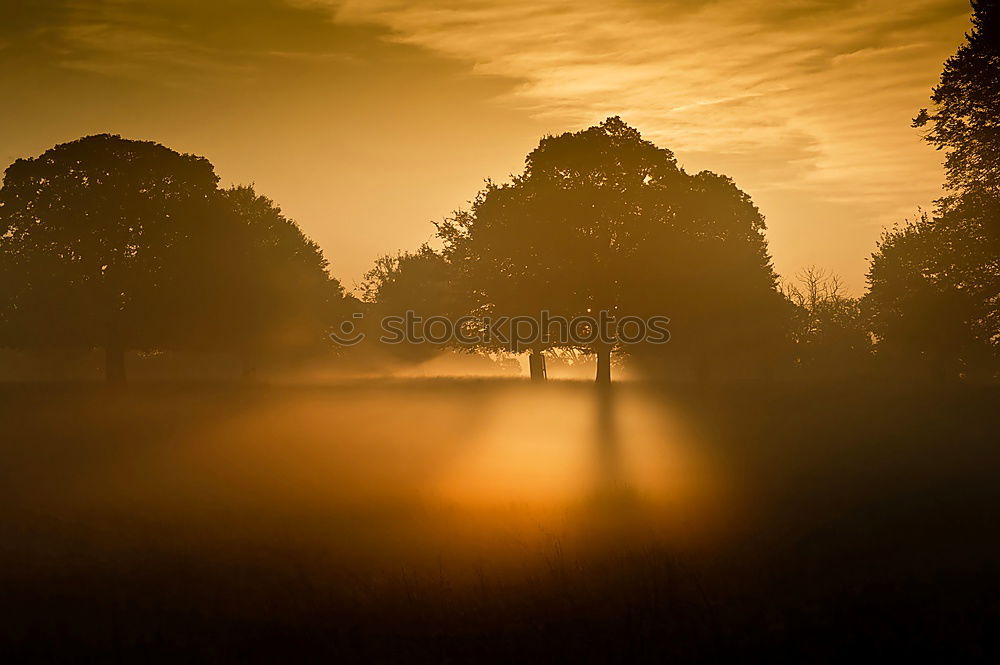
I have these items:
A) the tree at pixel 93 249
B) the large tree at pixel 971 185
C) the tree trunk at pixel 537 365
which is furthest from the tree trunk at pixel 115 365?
the large tree at pixel 971 185

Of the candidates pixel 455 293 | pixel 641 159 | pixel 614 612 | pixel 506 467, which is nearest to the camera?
pixel 614 612

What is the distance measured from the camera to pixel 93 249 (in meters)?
40.9

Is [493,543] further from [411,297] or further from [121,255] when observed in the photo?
[411,297]

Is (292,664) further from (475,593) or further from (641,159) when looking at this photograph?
(641,159)

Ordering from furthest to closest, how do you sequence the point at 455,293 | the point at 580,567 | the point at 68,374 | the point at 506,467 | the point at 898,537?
the point at 68,374, the point at 455,293, the point at 506,467, the point at 898,537, the point at 580,567

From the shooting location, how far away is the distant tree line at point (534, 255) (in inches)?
1332

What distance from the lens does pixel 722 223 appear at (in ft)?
170

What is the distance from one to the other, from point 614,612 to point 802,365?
218ft

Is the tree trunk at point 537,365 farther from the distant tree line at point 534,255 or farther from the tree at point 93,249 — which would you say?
the tree at point 93,249

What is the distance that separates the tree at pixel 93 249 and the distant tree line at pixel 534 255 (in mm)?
82

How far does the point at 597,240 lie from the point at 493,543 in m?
32.0

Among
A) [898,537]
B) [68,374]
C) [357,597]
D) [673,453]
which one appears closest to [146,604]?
[357,597]

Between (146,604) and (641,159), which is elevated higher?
(641,159)

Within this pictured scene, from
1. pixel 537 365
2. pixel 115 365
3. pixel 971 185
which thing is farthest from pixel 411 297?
pixel 971 185
